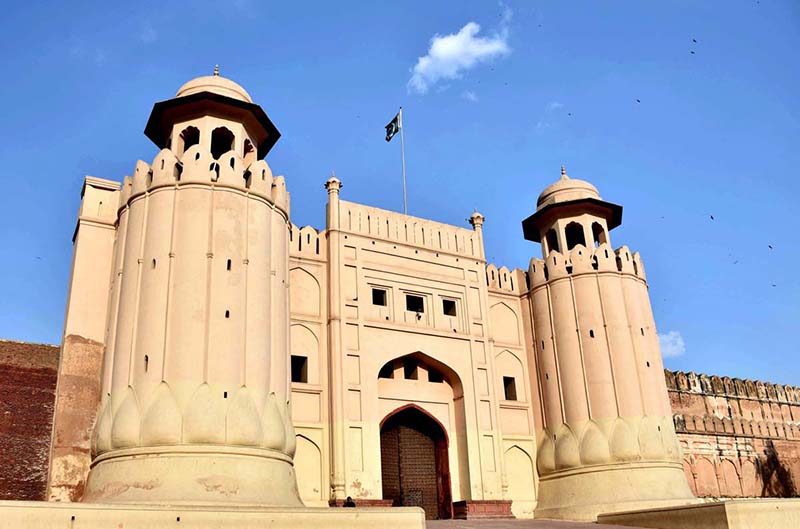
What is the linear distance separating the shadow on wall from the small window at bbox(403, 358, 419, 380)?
1779 centimetres

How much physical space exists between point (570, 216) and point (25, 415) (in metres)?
17.8

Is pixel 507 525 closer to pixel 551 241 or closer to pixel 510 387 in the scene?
pixel 510 387

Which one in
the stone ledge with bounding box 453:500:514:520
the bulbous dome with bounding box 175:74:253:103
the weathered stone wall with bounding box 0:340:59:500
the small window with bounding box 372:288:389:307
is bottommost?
the stone ledge with bounding box 453:500:514:520

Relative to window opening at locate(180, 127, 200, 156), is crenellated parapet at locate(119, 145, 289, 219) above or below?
below

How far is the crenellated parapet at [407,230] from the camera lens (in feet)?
76.1

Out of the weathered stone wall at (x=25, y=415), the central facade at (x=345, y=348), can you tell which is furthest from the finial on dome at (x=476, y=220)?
the weathered stone wall at (x=25, y=415)

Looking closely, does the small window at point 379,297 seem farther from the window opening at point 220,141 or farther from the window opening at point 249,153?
the window opening at point 220,141

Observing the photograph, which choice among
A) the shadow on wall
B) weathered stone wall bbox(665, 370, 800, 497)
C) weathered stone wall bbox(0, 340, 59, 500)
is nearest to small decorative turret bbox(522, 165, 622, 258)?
weathered stone wall bbox(665, 370, 800, 497)

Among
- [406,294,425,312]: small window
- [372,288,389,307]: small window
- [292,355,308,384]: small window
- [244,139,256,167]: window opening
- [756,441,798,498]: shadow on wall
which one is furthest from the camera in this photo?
[756,441,798,498]: shadow on wall

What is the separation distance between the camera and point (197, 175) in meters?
18.7

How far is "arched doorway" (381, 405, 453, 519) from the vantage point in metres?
21.9

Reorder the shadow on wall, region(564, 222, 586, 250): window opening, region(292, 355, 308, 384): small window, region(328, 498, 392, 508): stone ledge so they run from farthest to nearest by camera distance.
Answer: the shadow on wall, region(564, 222, 586, 250): window opening, region(292, 355, 308, 384): small window, region(328, 498, 392, 508): stone ledge

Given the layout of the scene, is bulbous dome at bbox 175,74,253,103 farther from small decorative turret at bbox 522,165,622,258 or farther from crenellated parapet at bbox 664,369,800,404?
crenellated parapet at bbox 664,369,800,404

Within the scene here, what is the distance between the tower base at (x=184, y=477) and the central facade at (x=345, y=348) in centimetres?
6
